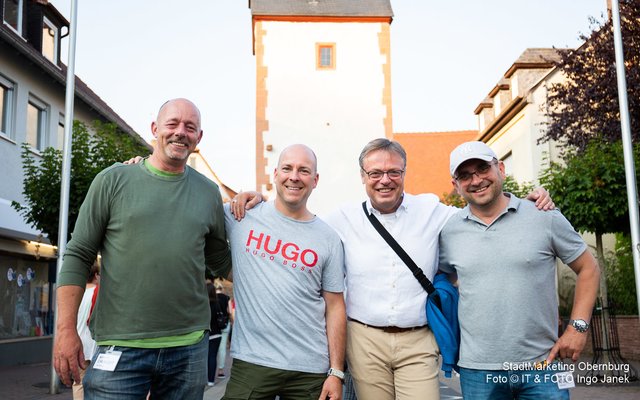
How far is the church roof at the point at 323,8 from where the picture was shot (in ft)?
83.9

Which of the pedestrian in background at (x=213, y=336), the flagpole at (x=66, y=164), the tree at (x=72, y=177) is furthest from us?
the tree at (x=72, y=177)

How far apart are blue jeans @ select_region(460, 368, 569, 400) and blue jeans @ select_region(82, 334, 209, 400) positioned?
Result: 1.43m

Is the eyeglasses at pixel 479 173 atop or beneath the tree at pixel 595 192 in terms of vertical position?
beneath

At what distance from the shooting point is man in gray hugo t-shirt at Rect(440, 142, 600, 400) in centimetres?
349

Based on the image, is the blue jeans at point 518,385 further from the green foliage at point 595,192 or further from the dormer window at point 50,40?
the dormer window at point 50,40

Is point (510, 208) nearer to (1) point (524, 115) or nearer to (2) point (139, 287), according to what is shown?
(2) point (139, 287)

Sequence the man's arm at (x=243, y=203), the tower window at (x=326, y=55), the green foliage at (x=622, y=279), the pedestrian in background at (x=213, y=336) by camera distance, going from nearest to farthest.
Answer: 1. the man's arm at (x=243, y=203)
2. the pedestrian in background at (x=213, y=336)
3. the green foliage at (x=622, y=279)
4. the tower window at (x=326, y=55)

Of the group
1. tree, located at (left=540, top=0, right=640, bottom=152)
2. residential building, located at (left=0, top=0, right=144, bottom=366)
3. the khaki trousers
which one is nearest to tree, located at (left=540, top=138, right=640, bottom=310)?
tree, located at (left=540, top=0, right=640, bottom=152)

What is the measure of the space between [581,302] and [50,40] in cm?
1976

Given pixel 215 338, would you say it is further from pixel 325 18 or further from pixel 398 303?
pixel 325 18

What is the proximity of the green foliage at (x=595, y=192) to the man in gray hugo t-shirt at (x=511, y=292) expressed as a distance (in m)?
8.44

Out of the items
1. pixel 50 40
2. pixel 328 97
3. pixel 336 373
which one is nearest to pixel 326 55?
pixel 328 97

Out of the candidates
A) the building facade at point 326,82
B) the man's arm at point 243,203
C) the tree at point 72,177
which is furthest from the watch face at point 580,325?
the building facade at point 326,82

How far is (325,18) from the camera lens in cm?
2577
